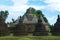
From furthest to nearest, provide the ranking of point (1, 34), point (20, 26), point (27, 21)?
point (27, 21), point (20, 26), point (1, 34)

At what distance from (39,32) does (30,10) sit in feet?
129

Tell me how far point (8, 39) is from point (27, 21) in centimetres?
4887

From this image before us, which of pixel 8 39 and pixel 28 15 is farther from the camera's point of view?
pixel 28 15

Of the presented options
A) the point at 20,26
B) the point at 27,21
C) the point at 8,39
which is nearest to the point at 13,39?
the point at 8,39

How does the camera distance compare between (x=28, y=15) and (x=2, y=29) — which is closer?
(x=2, y=29)

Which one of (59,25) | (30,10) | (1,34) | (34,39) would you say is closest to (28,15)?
(30,10)

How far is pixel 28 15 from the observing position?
94812 mm

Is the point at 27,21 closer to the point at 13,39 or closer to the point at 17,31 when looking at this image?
the point at 17,31

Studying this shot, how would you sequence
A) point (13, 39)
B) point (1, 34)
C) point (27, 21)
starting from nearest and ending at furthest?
point (13, 39)
point (1, 34)
point (27, 21)

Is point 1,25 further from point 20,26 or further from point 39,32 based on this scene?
point 39,32

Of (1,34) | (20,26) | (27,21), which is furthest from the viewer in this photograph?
(27,21)

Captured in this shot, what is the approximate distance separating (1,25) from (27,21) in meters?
33.6

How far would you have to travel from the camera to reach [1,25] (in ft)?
194

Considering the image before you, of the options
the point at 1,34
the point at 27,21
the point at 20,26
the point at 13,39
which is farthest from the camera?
the point at 27,21
